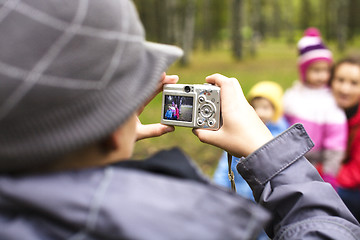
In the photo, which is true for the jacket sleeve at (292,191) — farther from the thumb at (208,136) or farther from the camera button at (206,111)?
the camera button at (206,111)

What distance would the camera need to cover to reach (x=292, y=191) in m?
1.21

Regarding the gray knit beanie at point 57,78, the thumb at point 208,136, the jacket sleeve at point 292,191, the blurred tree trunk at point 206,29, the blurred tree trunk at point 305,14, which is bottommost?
the jacket sleeve at point 292,191

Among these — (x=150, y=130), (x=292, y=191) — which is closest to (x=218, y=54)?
(x=150, y=130)

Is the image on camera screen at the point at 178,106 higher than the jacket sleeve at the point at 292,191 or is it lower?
higher

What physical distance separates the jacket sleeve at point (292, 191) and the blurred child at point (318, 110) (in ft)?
8.06

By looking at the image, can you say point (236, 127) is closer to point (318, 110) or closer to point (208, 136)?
point (208, 136)

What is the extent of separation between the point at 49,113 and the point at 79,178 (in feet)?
0.55

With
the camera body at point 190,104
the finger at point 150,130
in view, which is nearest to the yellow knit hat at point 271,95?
the camera body at point 190,104

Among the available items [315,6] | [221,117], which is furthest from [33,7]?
[315,6]

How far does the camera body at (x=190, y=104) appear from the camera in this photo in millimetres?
1614

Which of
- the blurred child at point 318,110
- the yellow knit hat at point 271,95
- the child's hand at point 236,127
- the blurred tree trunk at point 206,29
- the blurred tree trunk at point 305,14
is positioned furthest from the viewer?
the blurred tree trunk at point 305,14

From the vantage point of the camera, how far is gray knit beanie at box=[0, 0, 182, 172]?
740 millimetres

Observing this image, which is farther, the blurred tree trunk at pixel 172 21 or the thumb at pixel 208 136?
the blurred tree trunk at pixel 172 21

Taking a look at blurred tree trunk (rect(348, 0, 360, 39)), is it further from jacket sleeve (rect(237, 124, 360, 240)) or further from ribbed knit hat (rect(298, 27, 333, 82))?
jacket sleeve (rect(237, 124, 360, 240))
